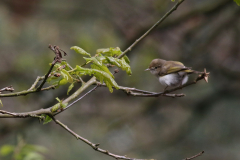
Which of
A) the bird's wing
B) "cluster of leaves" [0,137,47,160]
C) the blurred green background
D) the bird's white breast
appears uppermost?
the blurred green background

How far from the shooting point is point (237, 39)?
686 cm

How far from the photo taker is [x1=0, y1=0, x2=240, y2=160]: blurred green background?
6598mm

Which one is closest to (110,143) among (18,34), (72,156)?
(72,156)

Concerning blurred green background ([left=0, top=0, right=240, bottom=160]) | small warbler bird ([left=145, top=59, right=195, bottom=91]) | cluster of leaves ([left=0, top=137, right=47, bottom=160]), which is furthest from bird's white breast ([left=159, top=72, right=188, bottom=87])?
blurred green background ([left=0, top=0, right=240, bottom=160])

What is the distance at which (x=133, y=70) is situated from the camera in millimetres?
7168

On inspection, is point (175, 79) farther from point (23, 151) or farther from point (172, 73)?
point (23, 151)

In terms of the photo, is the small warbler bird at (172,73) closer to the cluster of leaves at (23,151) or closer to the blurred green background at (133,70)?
the cluster of leaves at (23,151)


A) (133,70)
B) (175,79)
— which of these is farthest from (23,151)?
(133,70)

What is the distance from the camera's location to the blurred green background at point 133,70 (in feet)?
21.6

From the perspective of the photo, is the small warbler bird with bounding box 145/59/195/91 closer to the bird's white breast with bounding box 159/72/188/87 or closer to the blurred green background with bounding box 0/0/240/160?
the bird's white breast with bounding box 159/72/188/87

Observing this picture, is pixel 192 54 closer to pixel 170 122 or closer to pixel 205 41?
pixel 205 41

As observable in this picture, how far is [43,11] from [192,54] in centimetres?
381

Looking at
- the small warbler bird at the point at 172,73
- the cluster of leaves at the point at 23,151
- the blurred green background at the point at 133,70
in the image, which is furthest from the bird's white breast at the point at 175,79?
the blurred green background at the point at 133,70

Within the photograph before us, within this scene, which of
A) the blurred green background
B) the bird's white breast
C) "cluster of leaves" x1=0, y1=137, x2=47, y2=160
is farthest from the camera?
the blurred green background
